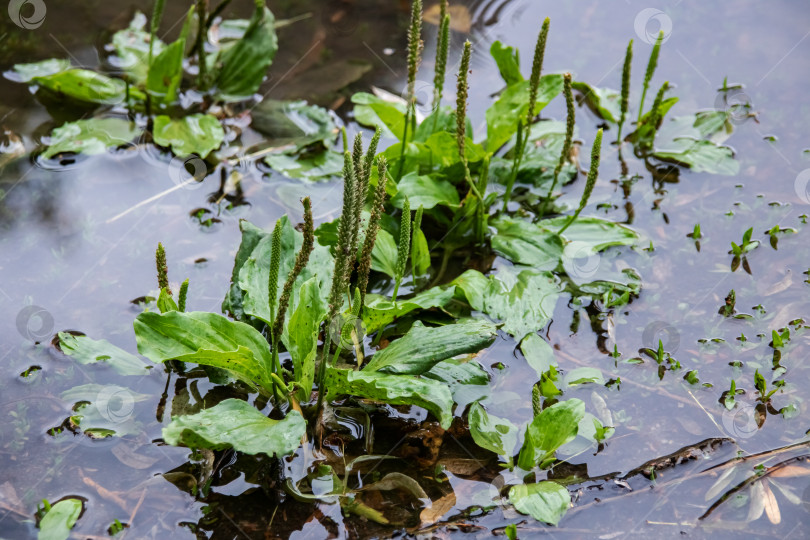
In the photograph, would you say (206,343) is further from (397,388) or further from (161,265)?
(397,388)

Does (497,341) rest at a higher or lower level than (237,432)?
higher

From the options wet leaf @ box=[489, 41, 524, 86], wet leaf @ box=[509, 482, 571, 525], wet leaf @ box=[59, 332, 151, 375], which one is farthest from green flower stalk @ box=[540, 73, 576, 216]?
wet leaf @ box=[59, 332, 151, 375]

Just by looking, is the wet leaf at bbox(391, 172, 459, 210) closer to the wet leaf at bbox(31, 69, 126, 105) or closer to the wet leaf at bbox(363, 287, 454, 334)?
the wet leaf at bbox(363, 287, 454, 334)

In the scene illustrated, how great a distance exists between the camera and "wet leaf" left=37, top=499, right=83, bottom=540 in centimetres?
234

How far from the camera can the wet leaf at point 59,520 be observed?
234cm

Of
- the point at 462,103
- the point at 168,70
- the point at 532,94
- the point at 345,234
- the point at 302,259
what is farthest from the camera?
the point at 168,70

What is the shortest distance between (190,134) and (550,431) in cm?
251

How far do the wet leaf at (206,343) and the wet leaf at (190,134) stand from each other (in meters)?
1.50

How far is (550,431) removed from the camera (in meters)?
2.55

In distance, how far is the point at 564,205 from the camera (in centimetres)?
375

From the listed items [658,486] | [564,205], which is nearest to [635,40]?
[564,205]

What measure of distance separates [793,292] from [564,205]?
43.9 inches

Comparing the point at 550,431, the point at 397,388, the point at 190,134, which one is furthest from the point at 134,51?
the point at 550,431

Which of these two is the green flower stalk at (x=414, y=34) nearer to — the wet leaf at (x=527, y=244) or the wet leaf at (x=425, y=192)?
the wet leaf at (x=425, y=192)
